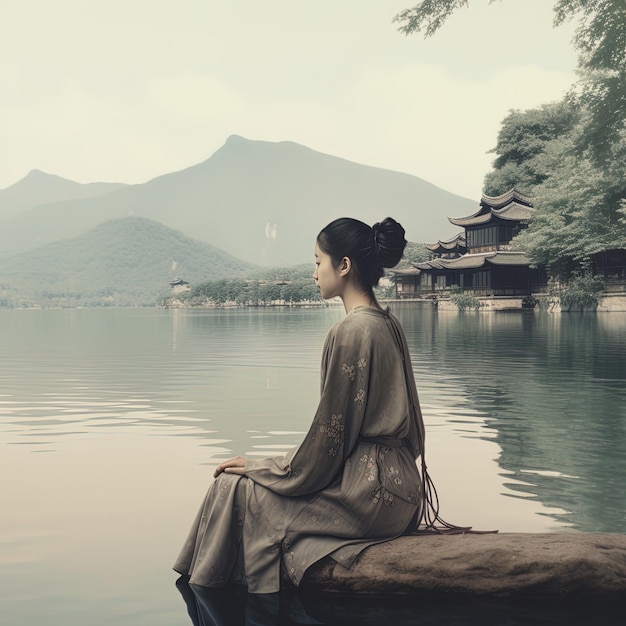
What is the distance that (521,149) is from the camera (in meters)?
66.1

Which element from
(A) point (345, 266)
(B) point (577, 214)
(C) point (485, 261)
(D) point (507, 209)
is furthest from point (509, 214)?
(A) point (345, 266)

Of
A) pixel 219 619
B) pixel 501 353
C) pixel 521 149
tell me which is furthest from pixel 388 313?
pixel 521 149

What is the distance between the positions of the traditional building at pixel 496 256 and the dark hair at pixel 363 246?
171 feet

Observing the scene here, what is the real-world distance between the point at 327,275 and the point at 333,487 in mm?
957

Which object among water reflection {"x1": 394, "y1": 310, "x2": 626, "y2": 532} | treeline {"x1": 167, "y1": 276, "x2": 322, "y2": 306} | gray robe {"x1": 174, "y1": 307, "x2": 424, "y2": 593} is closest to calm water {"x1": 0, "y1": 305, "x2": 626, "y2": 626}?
water reflection {"x1": 394, "y1": 310, "x2": 626, "y2": 532}

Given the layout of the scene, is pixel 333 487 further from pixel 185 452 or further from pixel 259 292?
pixel 259 292

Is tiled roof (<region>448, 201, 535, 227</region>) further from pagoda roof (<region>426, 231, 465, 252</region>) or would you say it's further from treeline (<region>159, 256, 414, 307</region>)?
treeline (<region>159, 256, 414, 307</region>)

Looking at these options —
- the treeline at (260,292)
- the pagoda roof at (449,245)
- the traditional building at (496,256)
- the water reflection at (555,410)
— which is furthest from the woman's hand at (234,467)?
the treeline at (260,292)

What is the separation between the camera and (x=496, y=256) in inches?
2317

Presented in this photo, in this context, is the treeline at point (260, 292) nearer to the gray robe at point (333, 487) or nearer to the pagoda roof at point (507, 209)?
the pagoda roof at point (507, 209)

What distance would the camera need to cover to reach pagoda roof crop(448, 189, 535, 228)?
193 ft

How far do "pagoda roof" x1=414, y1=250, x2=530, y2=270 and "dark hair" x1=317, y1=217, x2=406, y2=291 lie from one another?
52.6m

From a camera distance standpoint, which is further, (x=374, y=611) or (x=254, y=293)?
(x=254, y=293)

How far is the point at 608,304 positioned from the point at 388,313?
44.6 meters
